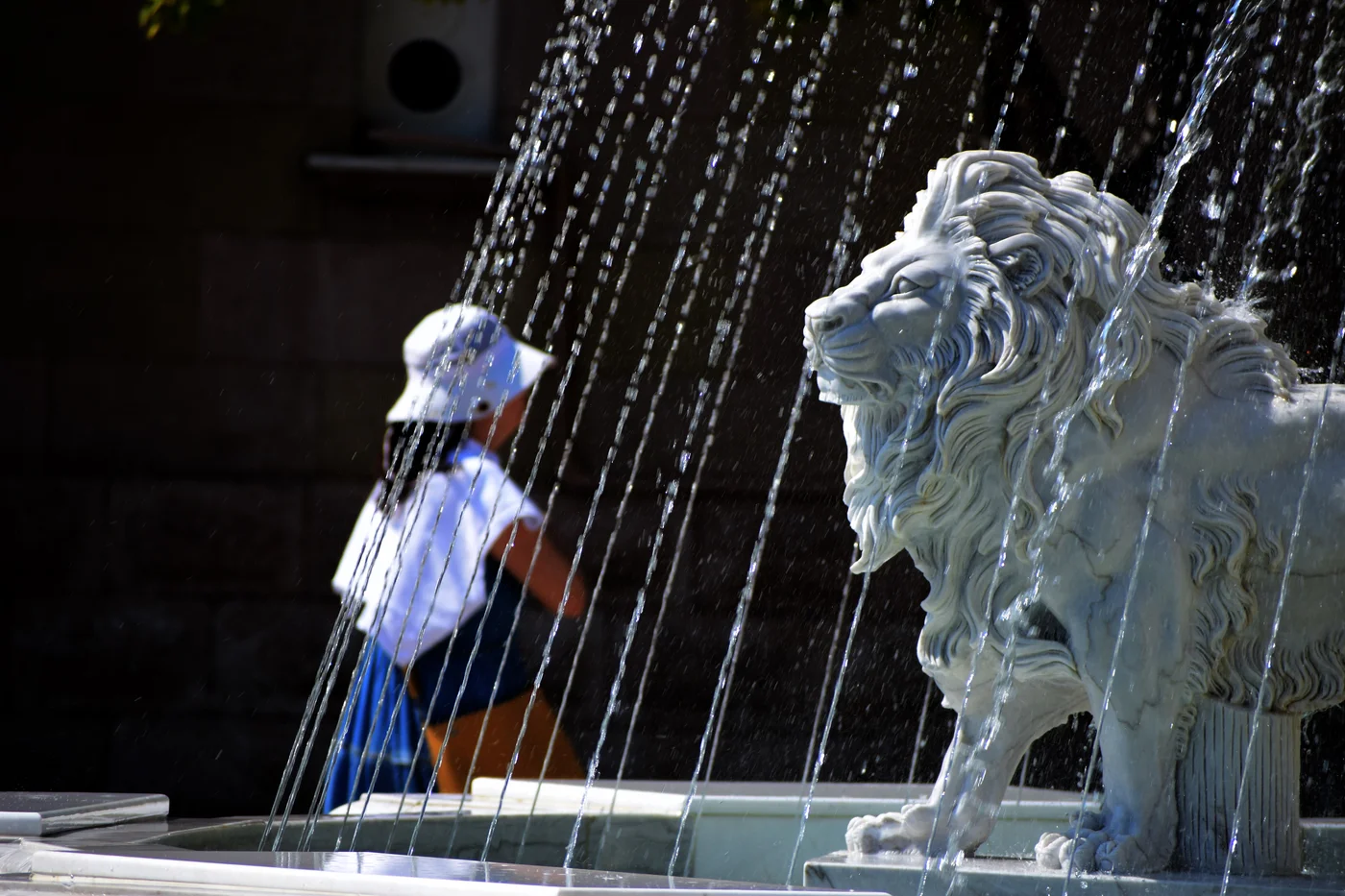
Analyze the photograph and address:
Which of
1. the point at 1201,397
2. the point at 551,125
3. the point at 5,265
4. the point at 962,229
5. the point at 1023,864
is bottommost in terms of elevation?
the point at 1023,864

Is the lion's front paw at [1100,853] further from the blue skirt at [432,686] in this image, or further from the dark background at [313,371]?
the dark background at [313,371]

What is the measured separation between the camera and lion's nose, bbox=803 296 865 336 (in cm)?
237

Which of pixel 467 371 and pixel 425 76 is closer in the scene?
pixel 467 371

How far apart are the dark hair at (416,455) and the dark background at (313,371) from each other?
233 centimetres

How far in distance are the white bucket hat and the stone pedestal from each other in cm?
260

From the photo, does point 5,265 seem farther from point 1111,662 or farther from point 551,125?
point 1111,662

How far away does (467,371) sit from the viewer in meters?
4.75

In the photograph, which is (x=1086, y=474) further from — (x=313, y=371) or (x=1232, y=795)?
(x=313, y=371)

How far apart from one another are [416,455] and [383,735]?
73 cm

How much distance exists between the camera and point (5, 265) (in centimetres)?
734

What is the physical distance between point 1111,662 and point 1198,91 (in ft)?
15.0

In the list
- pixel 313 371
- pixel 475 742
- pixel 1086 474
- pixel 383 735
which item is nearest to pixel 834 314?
pixel 1086 474

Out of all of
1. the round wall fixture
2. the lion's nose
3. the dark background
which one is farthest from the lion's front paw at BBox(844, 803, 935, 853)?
the round wall fixture

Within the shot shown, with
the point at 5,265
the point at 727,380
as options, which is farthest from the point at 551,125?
the point at 5,265
